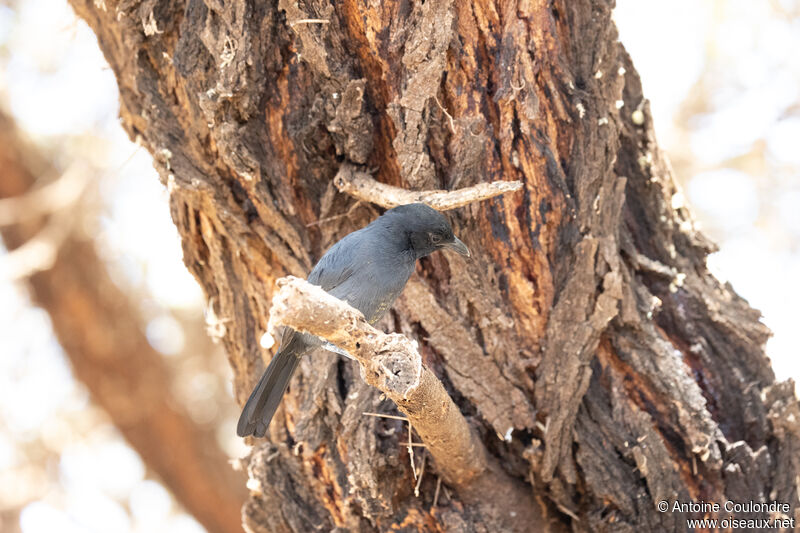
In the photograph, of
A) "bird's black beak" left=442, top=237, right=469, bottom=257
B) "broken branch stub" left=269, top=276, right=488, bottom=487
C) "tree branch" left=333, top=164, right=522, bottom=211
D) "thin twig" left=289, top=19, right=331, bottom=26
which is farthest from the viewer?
"bird's black beak" left=442, top=237, right=469, bottom=257

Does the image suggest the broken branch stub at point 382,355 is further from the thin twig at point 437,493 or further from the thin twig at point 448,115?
the thin twig at point 448,115

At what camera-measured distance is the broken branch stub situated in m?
1.98

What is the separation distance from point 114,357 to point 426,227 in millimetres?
4443

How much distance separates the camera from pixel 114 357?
21.4 feet

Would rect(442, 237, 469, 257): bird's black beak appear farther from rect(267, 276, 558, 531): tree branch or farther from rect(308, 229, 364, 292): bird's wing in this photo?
rect(267, 276, 558, 531): tree branch

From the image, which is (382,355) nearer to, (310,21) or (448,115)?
(448,115)

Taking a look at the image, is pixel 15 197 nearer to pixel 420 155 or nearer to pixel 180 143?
pixel 180 143

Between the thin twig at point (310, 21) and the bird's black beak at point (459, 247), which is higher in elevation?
the thin twig at point (310, 21)

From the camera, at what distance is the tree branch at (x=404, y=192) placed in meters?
2.79

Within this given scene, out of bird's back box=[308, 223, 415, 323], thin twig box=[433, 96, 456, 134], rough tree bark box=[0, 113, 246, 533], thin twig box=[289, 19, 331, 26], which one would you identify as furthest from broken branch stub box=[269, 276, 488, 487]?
rough tree bark box=[0, 113, 246, 533]

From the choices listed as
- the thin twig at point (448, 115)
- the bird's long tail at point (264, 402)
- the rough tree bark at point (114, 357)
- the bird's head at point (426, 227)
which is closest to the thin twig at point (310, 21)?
the thin twig at point (448, 115)

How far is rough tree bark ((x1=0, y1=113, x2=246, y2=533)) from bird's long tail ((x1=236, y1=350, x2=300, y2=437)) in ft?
12.2

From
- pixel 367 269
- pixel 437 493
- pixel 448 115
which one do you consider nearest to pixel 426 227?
pixel 367 269

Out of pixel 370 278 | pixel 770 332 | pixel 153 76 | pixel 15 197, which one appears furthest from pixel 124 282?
pixel 770 332
